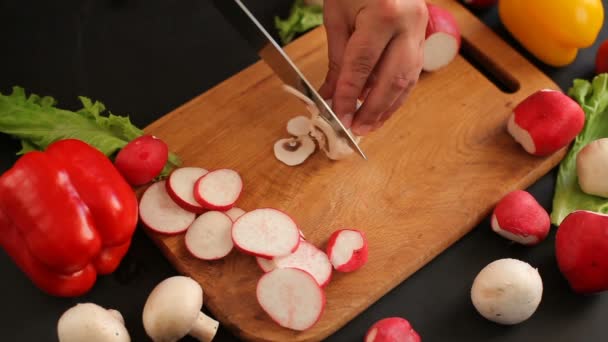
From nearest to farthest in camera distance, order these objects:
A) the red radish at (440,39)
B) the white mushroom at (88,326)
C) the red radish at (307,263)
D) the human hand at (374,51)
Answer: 1. the white mushroom at (88,326)
2. the human hand at (374,51)
3. the red radish at (307,263)
4. the red radish at (440,39)

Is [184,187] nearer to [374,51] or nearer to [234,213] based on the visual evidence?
[234,213]

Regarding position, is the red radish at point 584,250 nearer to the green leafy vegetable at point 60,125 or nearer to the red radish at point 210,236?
the red radish at point 210,236

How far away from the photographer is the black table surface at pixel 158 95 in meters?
2.16

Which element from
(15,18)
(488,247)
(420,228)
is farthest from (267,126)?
(15,18)

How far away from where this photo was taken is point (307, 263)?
2158 mm

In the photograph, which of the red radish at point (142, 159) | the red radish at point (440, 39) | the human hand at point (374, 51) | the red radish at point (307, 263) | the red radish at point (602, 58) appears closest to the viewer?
the human hand at point (374, 51)

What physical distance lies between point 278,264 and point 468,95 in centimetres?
101

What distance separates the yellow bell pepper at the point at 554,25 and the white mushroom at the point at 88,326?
6.13 feet

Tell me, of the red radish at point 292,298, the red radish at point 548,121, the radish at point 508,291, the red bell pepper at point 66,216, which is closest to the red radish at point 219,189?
the red bell pepper at point 66,216

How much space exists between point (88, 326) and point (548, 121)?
5.24 ft

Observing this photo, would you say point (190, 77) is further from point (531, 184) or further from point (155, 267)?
point (531, 184)

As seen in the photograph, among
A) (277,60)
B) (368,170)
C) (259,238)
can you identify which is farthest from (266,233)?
(277,60)

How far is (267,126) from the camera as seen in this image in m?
2.49

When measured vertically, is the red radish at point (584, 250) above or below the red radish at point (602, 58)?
above
